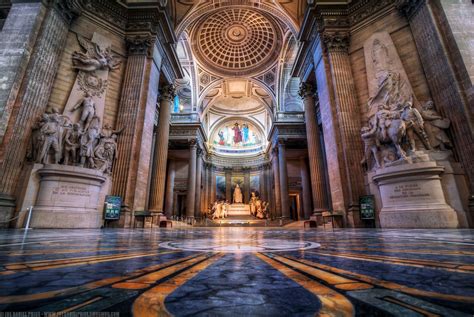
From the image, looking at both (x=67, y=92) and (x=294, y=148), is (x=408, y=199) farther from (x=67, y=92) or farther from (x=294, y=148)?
(x=294, y=148)

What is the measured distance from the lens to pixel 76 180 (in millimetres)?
5902

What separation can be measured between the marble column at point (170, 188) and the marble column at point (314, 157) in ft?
35.1

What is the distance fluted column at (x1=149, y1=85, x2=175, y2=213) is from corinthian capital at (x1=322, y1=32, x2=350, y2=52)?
24.8 ft

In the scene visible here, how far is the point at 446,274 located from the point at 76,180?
7.20m

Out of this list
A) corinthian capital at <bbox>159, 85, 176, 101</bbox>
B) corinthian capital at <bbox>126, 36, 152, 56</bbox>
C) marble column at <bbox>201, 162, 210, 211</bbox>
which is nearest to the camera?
corinthian capital at <bbox>126, 36, 152, 56</bbox>

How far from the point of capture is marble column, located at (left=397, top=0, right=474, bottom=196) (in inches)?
213

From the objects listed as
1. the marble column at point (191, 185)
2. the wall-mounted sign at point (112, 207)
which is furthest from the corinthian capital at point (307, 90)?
the marble column at point (191, 185)

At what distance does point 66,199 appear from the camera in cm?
570

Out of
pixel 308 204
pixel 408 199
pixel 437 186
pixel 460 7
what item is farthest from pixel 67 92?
pixel 308 204

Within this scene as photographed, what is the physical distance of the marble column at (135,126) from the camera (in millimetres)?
7070

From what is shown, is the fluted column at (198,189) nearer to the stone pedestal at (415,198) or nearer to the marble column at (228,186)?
the marble column at (228,186)

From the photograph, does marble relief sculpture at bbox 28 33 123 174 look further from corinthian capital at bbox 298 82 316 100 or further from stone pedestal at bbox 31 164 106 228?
corinthian capital at bbox 298 82 316 100

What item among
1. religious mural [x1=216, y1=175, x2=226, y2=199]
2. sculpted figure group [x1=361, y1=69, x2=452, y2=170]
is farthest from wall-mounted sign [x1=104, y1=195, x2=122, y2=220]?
religious mural [x1=216, y1=175, x2=226, y2=199]

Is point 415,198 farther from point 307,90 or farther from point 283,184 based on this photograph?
point 283,184
